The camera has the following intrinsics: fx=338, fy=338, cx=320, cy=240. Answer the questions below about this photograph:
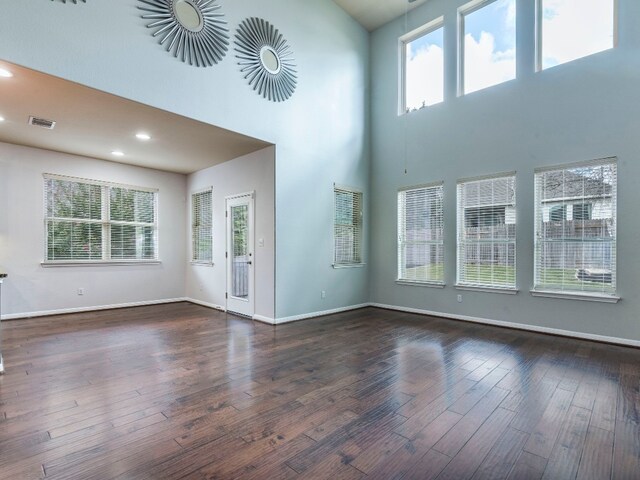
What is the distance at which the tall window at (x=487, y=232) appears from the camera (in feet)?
16.3

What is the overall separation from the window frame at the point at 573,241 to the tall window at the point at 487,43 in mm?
1628

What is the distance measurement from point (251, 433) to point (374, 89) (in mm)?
6380

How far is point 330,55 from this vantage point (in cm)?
590

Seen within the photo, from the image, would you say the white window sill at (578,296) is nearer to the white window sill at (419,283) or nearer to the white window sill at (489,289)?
the white window sill at (489,289)

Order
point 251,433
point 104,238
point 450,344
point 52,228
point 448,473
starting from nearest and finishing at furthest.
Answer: point 448,473 < point 251,433 < point 450,344 < point 52,228 < point 104,238

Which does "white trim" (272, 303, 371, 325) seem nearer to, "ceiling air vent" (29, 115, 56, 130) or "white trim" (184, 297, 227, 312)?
"white trim" (184, 297, 227, 312)

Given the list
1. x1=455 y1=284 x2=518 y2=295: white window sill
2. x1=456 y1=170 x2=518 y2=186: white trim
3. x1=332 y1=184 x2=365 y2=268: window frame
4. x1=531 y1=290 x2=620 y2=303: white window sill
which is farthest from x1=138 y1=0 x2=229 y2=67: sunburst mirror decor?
x1=531 y1=290 x2=620 y2=303: white window sill

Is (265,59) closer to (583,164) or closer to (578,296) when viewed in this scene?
(583,164)

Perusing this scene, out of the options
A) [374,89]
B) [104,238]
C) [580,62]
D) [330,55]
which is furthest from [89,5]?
[580,62]

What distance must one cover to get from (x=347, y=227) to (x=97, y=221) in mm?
4576

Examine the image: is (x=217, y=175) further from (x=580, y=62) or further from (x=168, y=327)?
(x=580, y=62)

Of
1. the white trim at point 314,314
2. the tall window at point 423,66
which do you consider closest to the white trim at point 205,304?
the white trim at point 314,314

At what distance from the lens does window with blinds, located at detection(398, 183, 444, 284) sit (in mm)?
5715

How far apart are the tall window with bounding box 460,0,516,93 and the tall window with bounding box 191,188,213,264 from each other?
16.4ft
